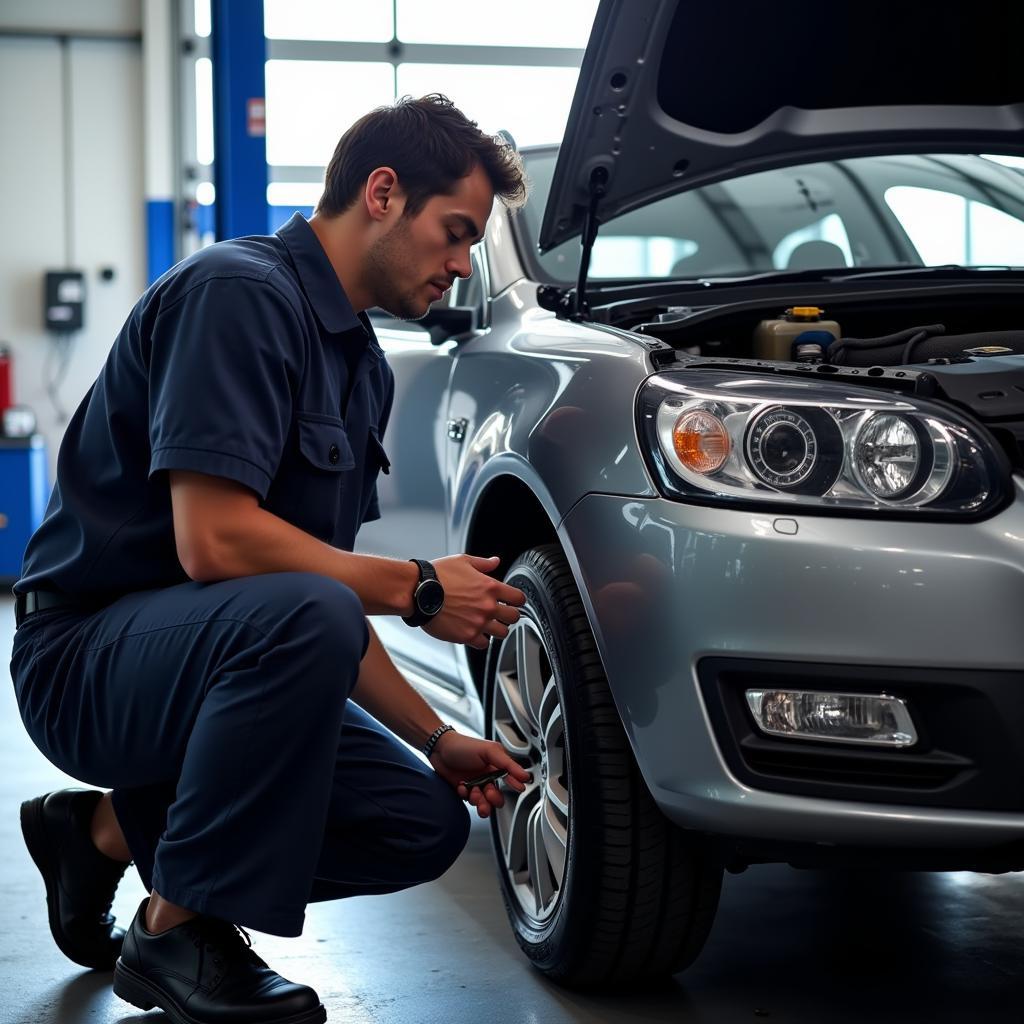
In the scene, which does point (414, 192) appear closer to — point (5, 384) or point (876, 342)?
point (876, 342)

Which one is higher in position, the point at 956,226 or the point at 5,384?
the point at 956,226

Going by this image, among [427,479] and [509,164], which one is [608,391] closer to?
[509,164]

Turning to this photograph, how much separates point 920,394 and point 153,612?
38.0 inches

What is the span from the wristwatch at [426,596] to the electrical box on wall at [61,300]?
797 cm

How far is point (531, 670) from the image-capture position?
7.26ft

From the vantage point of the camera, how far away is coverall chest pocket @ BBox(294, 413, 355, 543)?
1.84 metres

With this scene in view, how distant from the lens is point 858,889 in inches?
100.0

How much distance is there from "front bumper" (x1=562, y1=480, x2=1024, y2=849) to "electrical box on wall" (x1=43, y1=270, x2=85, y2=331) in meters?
8.08

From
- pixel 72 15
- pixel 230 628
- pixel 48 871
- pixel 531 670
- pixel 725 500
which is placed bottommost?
pixel 48 871

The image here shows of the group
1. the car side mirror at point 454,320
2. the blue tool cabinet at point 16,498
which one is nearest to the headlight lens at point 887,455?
the car side mirror at point 454,320

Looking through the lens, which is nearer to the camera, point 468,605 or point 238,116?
point 468,605

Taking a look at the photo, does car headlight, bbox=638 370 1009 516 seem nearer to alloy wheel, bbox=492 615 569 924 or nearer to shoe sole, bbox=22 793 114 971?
alloy wheel, bbox=492 615 569 924

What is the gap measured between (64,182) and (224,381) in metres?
8.24

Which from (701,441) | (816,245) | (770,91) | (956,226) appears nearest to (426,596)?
(701,441)
